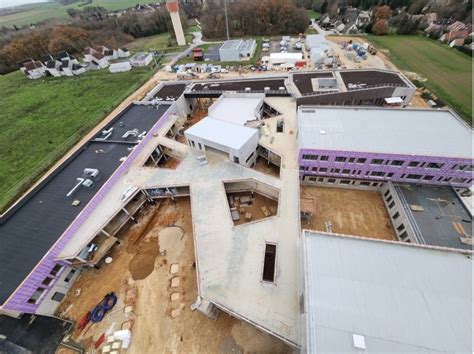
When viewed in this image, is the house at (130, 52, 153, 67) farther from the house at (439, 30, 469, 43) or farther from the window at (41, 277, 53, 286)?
the house at (439, 30, 469, 43)

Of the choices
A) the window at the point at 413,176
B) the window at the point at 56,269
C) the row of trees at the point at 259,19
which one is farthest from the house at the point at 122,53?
the window at the point at 413,176

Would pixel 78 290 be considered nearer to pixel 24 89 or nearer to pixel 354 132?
pixel 354 132

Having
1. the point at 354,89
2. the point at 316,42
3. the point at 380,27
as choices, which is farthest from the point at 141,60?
the point at 380,27

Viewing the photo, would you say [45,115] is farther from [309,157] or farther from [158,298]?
[309,157]

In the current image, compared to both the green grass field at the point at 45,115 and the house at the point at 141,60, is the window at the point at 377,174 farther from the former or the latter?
the house at the point at 141,60

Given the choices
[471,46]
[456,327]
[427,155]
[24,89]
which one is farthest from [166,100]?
[471,46]
